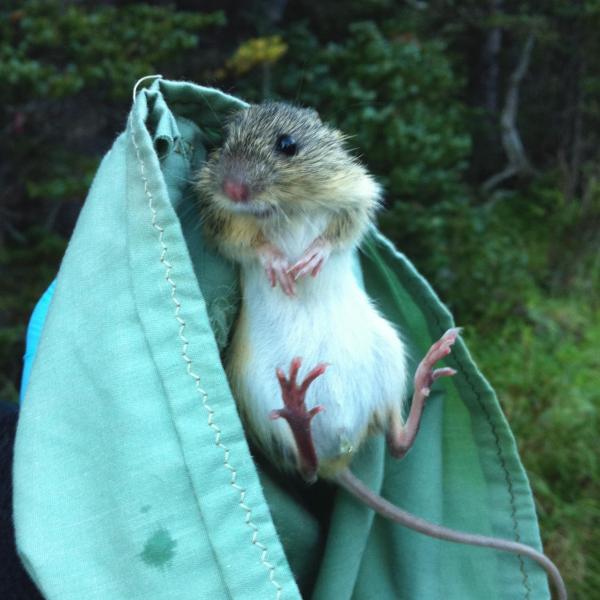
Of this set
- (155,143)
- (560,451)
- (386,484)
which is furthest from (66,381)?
(560,451)

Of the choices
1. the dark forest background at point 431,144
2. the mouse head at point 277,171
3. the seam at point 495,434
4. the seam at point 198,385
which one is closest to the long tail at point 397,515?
the seam at point 495,434

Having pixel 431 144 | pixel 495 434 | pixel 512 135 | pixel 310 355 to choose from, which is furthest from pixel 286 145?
pixel 512 135

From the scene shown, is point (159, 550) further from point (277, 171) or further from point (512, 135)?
point (512, 135)

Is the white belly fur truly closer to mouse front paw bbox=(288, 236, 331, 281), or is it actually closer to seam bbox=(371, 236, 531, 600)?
mouse front paw bbox=(288, 236, 331, 281)

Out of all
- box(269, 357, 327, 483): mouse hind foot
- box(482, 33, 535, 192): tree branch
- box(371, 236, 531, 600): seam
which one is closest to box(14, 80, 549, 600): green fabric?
box(269, 357, 327, 483): mouse hind foot

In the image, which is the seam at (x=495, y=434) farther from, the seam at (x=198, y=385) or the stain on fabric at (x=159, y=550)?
the stain on fabric at (x=159, y=550)

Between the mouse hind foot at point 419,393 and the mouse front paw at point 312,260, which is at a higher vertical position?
the mouse front paw at point 312,260

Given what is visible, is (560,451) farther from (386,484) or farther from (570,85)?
(570,85)
